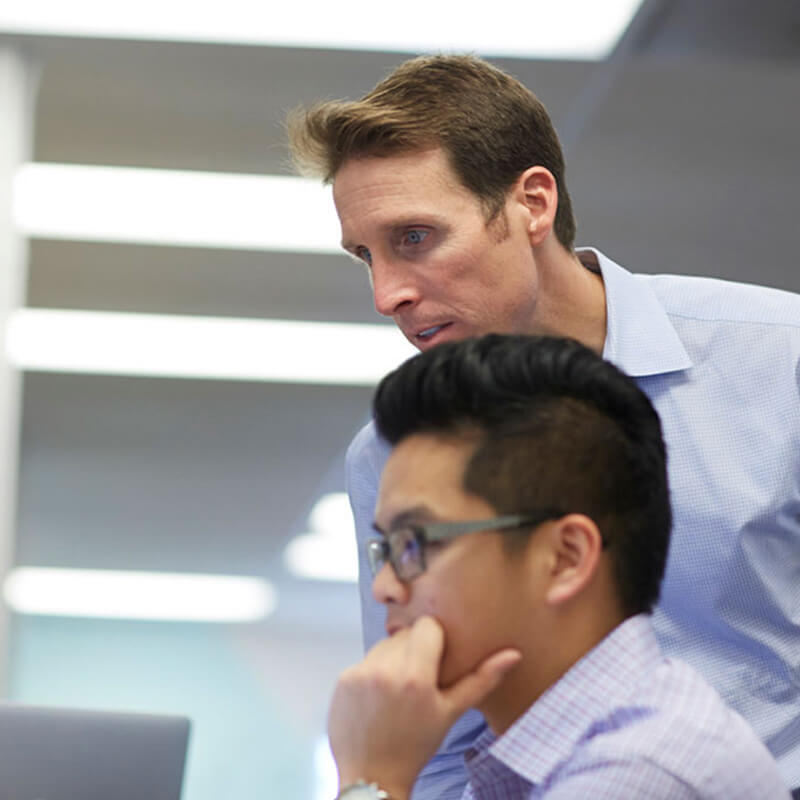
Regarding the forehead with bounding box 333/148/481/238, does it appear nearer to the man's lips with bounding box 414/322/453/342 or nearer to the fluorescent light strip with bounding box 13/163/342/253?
the man's lips with bounding box 414/322/453/342

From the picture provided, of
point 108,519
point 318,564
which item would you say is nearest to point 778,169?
point 108,519

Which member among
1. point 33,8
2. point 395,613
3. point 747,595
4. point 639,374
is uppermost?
point 33,8

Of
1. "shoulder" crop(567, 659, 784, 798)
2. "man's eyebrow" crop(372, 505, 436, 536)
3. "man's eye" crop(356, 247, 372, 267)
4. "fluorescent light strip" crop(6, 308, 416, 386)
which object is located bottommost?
"shoulder" crop(567, 659, 784, 798)

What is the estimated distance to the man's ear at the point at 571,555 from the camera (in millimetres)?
1209

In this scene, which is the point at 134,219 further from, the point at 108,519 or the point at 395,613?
the point at 108,519

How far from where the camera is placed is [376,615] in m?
1.75

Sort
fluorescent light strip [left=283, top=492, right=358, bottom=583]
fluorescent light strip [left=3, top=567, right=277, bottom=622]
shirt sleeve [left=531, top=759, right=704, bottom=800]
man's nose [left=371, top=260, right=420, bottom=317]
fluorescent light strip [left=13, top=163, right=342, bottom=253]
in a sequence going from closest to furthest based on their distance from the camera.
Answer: shirt sleeve [left=531, top=759, right=704, bottom=800] → man's nose [left=371, top=260, right=420, bottom=317] → fluorescent light strip [left=13, top=163, right=342, bottom=253] → fluorescent light strip [left=283, top=492, right=358, bottom=583] → fluorescent light strip [left=3, top=567, right=277, bottom=622]

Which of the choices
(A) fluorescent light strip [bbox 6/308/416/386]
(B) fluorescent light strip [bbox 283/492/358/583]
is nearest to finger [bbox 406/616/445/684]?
(A) fluorescent light strip [bbox 6/308/416/386]

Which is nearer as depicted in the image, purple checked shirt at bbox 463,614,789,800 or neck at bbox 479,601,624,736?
purple checked shirt at bbox 463,614,789,800

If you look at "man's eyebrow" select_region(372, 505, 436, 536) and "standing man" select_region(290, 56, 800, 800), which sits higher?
"standing man" select_region(290, 56, 800, 800)

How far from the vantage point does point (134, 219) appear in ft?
16.4

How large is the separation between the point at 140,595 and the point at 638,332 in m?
10.3

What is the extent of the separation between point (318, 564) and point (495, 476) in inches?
378

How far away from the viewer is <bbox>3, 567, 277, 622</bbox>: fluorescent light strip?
36.0ft
